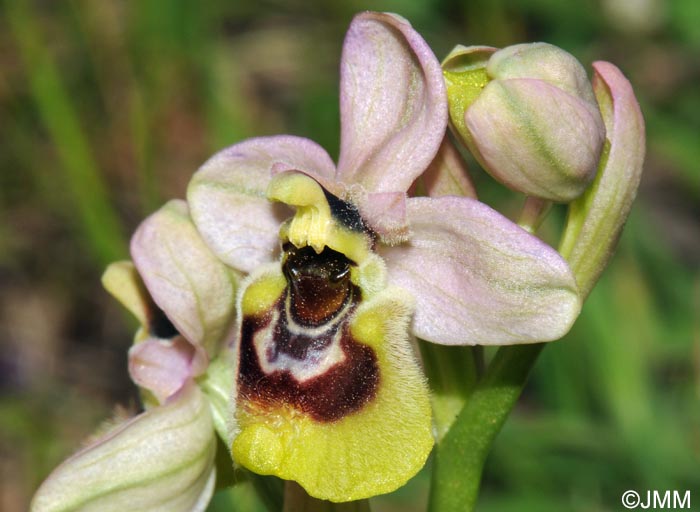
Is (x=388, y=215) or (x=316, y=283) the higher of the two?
(x=388, y=215)

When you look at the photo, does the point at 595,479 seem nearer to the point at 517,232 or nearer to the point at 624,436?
the point at 624,436

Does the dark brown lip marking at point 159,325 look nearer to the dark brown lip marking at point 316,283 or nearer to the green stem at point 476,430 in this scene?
the dark brown lip marking at point 316,283

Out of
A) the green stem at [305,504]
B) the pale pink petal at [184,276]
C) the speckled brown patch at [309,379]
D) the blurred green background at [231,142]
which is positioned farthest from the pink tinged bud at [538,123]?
the blurred green background at [231,142]

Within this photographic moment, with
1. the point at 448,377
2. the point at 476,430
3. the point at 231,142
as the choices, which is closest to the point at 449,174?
the point at 448,377

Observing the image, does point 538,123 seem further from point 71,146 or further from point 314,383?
point 71,146

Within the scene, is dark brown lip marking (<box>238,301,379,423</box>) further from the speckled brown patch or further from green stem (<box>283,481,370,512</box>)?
green stem (<box>283,481,370,512</box>)

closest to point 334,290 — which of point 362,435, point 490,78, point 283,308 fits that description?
point 283,308
